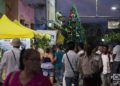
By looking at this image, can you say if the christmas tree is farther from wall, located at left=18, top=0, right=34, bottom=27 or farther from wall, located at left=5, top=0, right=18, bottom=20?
wall, located at left=5, top=0, right=18, bottom=20

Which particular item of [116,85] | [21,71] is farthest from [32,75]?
[116,85]

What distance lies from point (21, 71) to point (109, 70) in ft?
42.2

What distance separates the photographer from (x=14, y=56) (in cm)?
1304

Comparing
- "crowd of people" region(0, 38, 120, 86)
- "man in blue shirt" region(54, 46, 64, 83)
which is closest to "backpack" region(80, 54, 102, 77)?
"crowd of people" region(0, 38, 120, 86)

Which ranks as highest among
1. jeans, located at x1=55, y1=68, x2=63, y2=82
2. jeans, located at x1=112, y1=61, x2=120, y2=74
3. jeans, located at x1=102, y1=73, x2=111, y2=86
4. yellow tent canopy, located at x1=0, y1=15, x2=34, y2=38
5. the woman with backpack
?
yellow tent canopy, located at x1=0, y1=15, x2=34, y2=38

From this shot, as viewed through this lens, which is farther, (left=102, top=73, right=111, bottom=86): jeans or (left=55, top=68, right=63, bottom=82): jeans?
(left=55, top=68, right=63, bottom=82): jeans

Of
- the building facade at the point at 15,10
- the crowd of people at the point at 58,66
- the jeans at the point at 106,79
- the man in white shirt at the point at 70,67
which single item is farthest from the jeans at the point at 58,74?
the man in white shirt at the point at 70,67

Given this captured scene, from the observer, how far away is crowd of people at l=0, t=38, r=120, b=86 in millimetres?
5867

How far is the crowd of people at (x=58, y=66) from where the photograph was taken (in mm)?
5867

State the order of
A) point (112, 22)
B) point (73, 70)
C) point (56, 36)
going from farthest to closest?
point (112, 22), point (56, 36), point (73, 70)

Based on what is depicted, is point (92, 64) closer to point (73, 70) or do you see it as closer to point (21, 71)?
point (73, 70)

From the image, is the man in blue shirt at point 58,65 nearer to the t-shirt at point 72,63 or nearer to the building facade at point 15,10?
the building facade at point 15,10

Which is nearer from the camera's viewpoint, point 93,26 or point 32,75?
point 32,75

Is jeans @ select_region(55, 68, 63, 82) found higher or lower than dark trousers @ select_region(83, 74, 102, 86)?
lower
